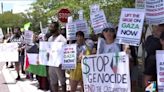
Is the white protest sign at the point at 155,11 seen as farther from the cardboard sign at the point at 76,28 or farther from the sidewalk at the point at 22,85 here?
the sidewalk at the point at 22,85

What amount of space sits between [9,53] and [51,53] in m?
5.56

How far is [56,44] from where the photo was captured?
9734mm

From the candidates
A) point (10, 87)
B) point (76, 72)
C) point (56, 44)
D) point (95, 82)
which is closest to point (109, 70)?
point (95, 82)

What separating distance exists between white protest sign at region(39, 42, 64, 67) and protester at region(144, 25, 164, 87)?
325cm

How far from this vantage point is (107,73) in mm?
7273

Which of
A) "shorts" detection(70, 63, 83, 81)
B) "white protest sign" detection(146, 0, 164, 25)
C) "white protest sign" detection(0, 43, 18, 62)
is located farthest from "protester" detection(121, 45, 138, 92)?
"white protest sign" detection(0, 43, 18, 62)

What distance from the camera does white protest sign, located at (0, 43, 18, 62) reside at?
49.6 feet

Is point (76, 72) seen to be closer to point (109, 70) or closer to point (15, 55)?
point (109, 70)

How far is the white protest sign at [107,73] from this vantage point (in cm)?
686

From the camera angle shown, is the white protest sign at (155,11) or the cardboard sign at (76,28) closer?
the white protest sign at (155,11)

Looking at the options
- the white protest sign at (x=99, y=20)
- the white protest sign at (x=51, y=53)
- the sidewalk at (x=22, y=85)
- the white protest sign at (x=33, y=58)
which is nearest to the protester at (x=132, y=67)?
the white protest sign at (x=99, y=20)

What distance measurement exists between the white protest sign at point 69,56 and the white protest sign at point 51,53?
1.14 feet

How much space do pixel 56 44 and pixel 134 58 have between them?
2.66 meters

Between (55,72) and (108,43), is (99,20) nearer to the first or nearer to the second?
(108,43)
